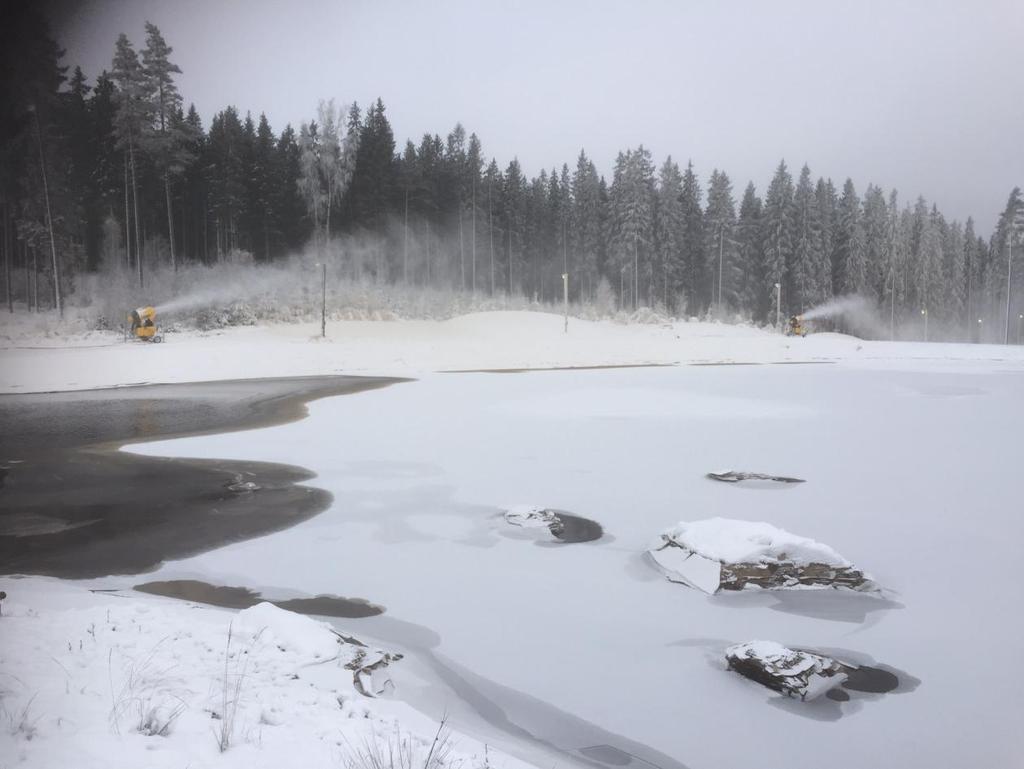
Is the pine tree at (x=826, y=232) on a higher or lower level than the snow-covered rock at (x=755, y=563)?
higher

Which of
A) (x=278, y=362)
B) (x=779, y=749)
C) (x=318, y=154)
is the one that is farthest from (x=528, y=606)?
(x=318, y=154)

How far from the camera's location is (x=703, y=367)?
2697 centimetres

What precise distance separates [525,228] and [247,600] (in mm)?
64041

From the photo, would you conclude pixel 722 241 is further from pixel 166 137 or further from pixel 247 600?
pixel 247 600

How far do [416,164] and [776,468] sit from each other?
52566 millimetres

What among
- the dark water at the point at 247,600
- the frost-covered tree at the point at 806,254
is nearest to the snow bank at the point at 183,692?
the dark water at the point at 247,600

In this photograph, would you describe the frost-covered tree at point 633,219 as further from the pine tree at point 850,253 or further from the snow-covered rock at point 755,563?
the snow-covered rock at point 755,563

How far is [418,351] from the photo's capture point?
2816cm

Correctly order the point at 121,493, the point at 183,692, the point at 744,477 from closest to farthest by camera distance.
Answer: the point at 183,692 → the point at 121,493 → the point at 744,477

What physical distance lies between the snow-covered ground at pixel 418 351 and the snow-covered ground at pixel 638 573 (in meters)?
8.81

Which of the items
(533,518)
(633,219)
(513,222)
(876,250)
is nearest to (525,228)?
(513,222)

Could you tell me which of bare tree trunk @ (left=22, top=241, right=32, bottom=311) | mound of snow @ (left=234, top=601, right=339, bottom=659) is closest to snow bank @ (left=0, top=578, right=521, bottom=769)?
mound of snow @ (left=234, top=601, right=339, bottom=659)

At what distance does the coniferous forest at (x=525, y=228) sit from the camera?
42.9 meters

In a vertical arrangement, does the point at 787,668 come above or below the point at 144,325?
below
